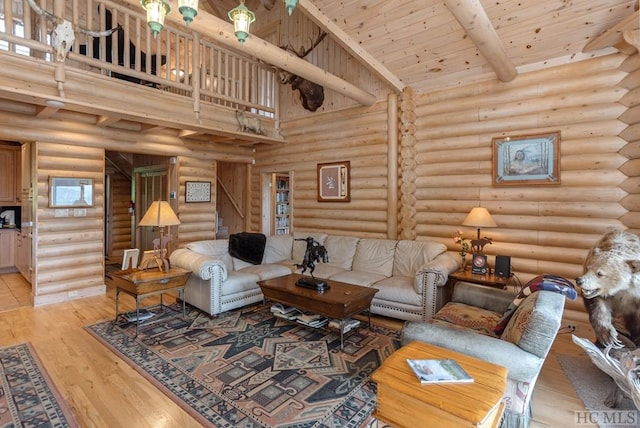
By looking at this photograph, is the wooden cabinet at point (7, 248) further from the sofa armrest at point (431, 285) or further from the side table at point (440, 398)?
the side table at point (440, 398)

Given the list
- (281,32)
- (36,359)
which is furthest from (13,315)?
(281,32)

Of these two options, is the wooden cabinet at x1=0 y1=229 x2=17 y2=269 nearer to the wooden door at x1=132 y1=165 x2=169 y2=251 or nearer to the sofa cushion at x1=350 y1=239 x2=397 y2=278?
the wooden door at x1=132 y1=165 x2=169 y2=251

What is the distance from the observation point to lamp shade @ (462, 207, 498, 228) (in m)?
3.84

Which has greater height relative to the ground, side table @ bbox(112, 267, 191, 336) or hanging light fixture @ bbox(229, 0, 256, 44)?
hanging light fixture @ bbox(229, 0, 256, 44)

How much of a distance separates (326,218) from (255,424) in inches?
167

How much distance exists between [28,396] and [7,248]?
18.9ft

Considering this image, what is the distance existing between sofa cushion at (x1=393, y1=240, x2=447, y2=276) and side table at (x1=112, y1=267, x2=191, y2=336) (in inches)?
109

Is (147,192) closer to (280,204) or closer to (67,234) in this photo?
(67,234)

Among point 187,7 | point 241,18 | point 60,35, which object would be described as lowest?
point 187,7

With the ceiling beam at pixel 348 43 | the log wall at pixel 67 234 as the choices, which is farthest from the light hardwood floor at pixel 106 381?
the ceiling beam at pixel 348 43

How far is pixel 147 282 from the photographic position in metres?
3.54

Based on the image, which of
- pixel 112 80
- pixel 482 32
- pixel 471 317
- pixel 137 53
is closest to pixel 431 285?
pixel 471 317

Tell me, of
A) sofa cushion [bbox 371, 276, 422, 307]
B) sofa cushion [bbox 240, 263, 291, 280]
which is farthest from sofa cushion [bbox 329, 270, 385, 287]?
sofa cushion [bbox 240, 263, 291, 280]

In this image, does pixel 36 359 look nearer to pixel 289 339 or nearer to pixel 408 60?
pixel 289 339
